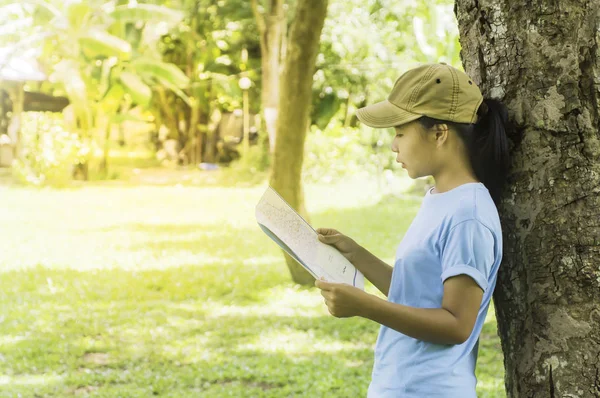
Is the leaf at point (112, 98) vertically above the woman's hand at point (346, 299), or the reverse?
the leaf at point (112, 98)

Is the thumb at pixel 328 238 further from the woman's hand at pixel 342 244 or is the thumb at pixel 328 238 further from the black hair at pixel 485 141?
the black hair at pixel 485 141

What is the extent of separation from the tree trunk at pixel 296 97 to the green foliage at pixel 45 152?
942 centimetres

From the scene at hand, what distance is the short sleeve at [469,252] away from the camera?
5.78ft

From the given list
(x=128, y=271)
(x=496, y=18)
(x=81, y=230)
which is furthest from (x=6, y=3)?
(x=496, y=18)

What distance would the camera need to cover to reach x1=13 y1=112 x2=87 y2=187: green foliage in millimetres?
15359

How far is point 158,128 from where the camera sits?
20578 millimetres

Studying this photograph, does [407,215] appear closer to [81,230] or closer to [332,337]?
[81,230]

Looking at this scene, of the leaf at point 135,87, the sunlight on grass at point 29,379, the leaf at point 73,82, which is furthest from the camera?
the leaf at point 135,87

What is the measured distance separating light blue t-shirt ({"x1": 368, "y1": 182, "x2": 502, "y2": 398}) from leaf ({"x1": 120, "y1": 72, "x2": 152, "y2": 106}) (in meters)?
13.8

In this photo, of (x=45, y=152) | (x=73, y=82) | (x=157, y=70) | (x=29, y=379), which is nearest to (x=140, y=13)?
(x=157, y=70)

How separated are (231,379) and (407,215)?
751cm

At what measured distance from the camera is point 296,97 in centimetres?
663

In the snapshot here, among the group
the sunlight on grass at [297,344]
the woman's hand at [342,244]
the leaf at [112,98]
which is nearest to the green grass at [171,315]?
the sunlight on grass at [297,344]

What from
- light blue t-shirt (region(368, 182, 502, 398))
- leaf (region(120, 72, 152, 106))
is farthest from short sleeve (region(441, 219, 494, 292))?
leaf (region(120, 72, 152, 106))
